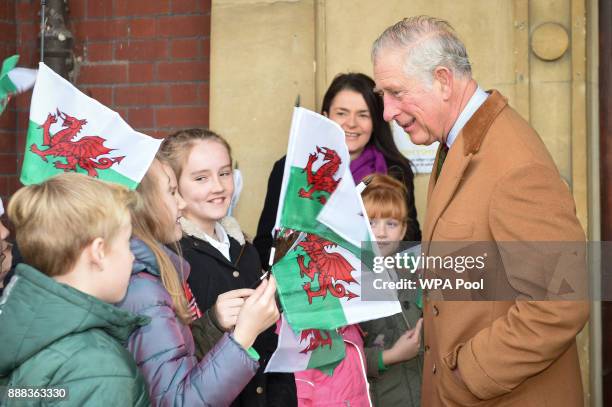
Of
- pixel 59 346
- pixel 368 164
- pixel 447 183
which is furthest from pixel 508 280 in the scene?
pixel 368 164

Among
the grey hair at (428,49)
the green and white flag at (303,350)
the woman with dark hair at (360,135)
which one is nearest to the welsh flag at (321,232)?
the green and white flag at (303,350)

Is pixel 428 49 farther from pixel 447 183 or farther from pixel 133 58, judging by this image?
pixel 133 58

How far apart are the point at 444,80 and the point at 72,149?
3.83 ft

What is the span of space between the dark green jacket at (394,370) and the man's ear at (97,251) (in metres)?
1.63

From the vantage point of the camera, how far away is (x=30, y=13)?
579 cm

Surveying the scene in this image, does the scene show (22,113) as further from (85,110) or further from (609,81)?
(609,81)

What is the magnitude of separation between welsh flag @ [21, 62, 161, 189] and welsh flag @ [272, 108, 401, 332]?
19.3 inches

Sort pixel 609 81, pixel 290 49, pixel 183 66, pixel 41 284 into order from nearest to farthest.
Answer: pixel 41 284
pixel 609 81
pixel 290 49
pixel 183 66

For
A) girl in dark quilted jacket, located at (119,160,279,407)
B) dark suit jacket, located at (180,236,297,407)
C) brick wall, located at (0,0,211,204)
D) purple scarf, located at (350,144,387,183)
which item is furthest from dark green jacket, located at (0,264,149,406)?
brick wall, located at (0,0,211,204)

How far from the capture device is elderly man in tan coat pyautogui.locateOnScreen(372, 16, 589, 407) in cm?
270

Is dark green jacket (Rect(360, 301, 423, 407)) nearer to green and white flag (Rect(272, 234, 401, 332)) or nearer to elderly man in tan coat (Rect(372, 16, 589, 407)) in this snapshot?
elderly man in tan coat (Rect(372, 16, 589, 407))

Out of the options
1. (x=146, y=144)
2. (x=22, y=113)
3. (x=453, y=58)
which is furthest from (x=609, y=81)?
(x=22, y=113)

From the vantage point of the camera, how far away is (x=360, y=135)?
453 cm

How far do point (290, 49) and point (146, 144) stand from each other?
90.2 inches
